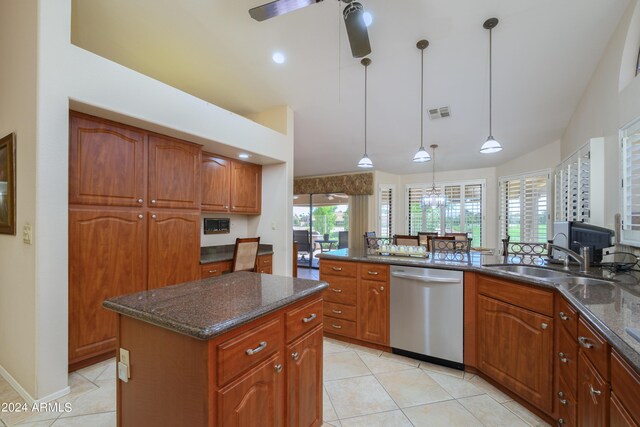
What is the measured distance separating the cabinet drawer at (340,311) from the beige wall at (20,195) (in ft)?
7.45

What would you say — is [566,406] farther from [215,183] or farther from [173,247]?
[215,183]

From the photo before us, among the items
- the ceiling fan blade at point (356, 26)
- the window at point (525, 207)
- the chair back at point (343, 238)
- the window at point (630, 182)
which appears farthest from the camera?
the chair back at point (343, 238)

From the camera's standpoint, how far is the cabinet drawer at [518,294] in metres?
1.76

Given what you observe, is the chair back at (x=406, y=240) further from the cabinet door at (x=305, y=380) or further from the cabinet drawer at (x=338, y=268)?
the cabinet door at (x=305, y=380)

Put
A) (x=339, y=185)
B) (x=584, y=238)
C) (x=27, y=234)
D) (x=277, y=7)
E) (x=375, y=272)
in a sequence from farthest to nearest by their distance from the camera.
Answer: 1. (x=339, y=185)
2. (x=375, y=272)
3. (x=584, y=238)
4. (x=27, y=234)
5. (x=277, y=7)

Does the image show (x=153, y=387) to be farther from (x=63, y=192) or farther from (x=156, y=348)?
(x=63, y=192)

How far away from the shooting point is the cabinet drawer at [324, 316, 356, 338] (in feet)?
9.29

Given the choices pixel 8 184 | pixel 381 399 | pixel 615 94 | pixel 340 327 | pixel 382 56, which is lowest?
pixel 381 399

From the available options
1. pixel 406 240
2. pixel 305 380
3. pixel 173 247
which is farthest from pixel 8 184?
pixel 406 240

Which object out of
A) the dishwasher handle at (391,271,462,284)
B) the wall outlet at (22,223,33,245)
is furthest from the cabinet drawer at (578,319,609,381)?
the wall outlet at (22,223,33,245)

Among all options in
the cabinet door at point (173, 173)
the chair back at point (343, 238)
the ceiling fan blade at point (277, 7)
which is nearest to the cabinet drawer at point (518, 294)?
the ceiling fan blade at point (277, 7)

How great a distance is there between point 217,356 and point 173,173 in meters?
2.43

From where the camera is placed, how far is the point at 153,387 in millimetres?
1106

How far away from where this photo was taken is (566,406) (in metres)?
1.54
